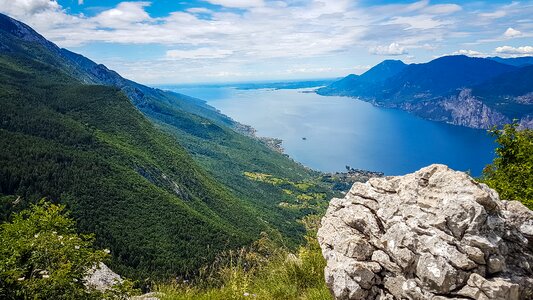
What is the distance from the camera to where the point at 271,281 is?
9273mm

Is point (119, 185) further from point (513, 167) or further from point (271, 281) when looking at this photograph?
point (271, 281)

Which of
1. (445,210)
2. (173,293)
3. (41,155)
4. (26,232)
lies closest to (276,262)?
(173,293)

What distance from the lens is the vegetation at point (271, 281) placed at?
8.37m

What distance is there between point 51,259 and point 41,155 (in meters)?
143

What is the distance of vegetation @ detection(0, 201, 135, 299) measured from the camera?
23.5 ft

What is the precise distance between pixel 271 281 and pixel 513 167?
46.8 feet

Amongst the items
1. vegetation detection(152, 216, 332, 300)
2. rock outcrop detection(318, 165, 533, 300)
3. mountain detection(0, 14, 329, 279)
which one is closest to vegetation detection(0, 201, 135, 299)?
vegetation detection(152, 216, 332, 300)

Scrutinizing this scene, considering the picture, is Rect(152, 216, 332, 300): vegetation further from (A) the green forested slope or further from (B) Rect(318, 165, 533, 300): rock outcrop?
(A) the green forested slope

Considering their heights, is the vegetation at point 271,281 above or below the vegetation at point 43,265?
below

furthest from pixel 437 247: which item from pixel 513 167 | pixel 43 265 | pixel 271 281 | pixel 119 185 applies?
pixel 119 185

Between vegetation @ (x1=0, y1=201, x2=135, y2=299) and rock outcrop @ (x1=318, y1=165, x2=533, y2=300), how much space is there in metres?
5.38

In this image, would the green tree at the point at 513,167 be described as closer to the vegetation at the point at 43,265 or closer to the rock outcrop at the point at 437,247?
the rock outcrop at the point at 437,247

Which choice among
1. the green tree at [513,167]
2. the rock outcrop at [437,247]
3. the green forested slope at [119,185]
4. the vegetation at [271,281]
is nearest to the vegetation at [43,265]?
the vegetation at [271,281]

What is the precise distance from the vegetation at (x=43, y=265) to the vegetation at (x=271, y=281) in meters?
1.75
